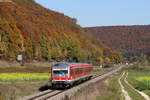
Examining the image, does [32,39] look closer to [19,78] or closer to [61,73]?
[19,78]

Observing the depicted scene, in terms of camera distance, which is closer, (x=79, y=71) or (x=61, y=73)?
(x=61, y=73)

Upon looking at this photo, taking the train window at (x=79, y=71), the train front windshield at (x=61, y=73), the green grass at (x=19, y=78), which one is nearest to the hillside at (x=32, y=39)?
the green grass at (x=19, y=78)

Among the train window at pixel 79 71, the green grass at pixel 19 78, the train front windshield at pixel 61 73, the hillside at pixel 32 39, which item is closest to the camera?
the train front windshield at pixel 61 73

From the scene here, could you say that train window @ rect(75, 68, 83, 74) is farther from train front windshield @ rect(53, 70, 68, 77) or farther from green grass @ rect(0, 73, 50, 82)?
green grass @ rect(0, 73, 50, 82)

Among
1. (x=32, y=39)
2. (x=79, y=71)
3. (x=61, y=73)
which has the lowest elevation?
(x=61, y=73)

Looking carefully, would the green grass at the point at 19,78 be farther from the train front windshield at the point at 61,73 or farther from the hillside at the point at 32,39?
the hillside at the point at 32,39

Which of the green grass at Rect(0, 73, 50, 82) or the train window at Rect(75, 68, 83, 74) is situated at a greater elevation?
the train window at Rect(75, 68, 83, 74)

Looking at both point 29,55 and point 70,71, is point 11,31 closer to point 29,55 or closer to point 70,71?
point 29,55

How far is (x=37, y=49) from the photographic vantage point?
11062 centimetres

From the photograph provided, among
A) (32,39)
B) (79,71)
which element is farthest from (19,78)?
(32,39)

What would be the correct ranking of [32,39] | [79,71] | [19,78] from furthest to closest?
[32,39] < [19,78] < [79,71]

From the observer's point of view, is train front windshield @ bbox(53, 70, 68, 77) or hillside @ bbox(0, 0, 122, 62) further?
hillside @ bbox(0, 0, 122, 62)

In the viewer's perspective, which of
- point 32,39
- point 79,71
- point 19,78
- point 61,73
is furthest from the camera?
point 32,39

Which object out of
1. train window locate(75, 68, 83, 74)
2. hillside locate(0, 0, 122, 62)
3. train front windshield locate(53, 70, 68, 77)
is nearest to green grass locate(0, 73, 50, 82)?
train window locate(75, 68, 83, 74)
